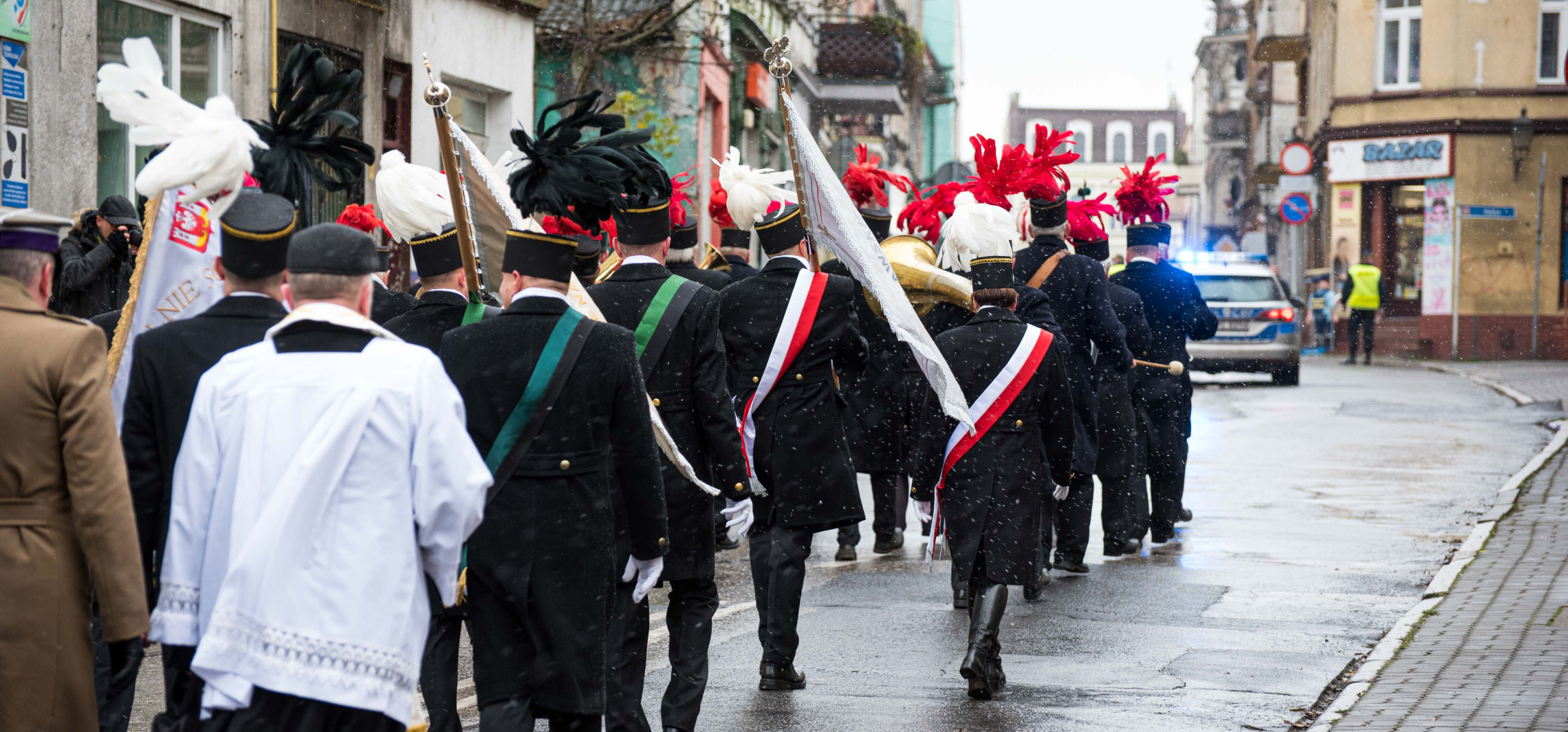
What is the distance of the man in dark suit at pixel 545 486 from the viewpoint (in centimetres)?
480

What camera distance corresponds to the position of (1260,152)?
5831 cm

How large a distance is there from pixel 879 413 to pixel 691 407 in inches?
175

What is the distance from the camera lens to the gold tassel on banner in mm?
4723

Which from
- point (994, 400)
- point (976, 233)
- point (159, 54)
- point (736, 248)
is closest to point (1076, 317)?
point (976, 233)

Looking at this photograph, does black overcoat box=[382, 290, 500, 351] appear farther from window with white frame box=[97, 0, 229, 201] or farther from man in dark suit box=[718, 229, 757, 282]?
window with white frame box=[97, 0, 229, 201]

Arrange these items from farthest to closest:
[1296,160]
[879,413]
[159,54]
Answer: [1296,160]
[159,54]
[879,413]

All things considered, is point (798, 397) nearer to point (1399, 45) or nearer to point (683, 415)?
point (683, 415)

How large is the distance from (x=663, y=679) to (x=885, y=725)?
1.14m

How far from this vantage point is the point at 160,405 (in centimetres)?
445

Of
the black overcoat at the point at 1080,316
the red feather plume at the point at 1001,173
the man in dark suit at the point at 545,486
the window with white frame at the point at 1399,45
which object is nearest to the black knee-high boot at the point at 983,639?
the man in dark suit at the point at 545,486

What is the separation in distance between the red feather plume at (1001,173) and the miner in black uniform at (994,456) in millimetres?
1163

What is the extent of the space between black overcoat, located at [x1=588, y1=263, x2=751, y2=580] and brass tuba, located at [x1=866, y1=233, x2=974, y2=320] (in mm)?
3929

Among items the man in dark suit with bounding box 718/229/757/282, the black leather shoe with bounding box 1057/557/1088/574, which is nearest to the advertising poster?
the man in dark suit with bounding box 718/229/757/282

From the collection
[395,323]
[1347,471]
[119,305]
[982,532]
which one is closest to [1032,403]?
[982,532]
